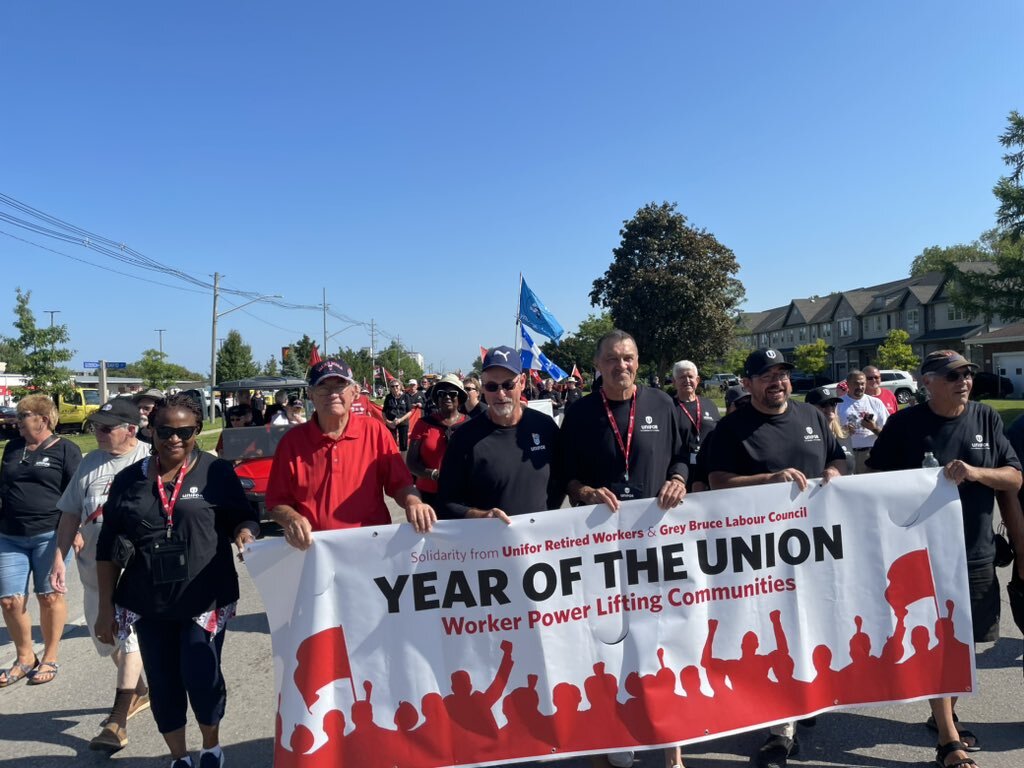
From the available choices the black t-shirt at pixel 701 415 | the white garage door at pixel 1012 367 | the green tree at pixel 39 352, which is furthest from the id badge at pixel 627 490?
the white garage door at pixel 1012 367

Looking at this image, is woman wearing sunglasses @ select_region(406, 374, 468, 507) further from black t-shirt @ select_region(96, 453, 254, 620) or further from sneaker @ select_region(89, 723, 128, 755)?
sneaker @ select_region(89, 723, 128, 755)

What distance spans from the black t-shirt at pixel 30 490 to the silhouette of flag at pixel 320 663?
246 cm

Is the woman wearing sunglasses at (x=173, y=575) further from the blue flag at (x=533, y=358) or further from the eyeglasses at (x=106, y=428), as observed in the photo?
the blue flag at (x=533, y=358)

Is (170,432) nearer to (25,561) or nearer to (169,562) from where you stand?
(169,562)

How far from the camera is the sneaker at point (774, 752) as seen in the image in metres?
3.40

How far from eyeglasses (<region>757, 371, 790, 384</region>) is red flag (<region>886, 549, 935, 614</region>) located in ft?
3.65

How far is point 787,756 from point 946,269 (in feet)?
113

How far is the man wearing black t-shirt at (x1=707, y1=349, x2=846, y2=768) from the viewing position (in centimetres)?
365

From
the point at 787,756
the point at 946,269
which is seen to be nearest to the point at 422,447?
the point at 787,756

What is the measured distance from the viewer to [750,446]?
3.67 metres

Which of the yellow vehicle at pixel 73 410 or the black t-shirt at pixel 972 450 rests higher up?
the yellow vehicle at pixel 73 410

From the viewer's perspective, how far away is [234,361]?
216 ft

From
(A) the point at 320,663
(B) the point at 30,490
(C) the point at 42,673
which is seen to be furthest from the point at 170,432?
(C) the point at 42,673

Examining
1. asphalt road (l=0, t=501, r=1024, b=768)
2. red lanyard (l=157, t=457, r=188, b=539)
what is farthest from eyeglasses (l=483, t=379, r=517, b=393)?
asphalt road (l=0, t=501, r=1024, b=768)
